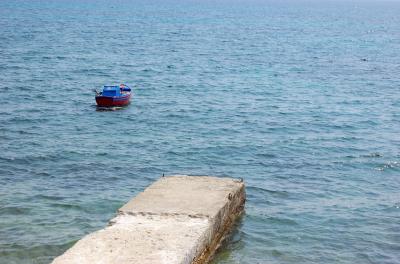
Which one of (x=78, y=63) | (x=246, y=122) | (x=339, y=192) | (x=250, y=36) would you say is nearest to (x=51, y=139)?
(x=246, y=122)

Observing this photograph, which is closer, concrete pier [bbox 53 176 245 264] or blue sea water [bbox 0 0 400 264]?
concrete pier [bbox 53 176 245 264]

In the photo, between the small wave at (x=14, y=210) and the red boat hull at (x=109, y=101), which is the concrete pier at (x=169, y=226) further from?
the red boat hull at (x=109, y=101)

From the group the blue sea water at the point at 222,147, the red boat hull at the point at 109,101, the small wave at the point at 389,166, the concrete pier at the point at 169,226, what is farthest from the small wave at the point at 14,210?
the red boat hull at the point at 109,101

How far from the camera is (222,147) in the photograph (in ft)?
101

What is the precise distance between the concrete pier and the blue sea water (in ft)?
4.19

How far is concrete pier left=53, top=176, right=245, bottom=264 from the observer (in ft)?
46.5

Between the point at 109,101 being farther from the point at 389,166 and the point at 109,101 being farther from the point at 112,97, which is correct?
the point at 389,166

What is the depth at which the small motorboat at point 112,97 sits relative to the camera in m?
39.8

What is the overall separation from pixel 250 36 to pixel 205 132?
73240 mm

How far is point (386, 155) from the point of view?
29.7 m

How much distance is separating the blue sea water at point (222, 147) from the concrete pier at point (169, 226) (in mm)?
1278

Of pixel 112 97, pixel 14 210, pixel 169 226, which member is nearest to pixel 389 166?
pixel 169 226

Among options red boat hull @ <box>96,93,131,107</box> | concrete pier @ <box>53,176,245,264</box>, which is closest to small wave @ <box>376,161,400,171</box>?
concrete pier @ <box>53,176,245,264</box>

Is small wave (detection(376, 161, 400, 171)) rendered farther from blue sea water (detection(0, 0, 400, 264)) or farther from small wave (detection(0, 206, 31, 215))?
small wave (detection(0, 206, 31, 215))
